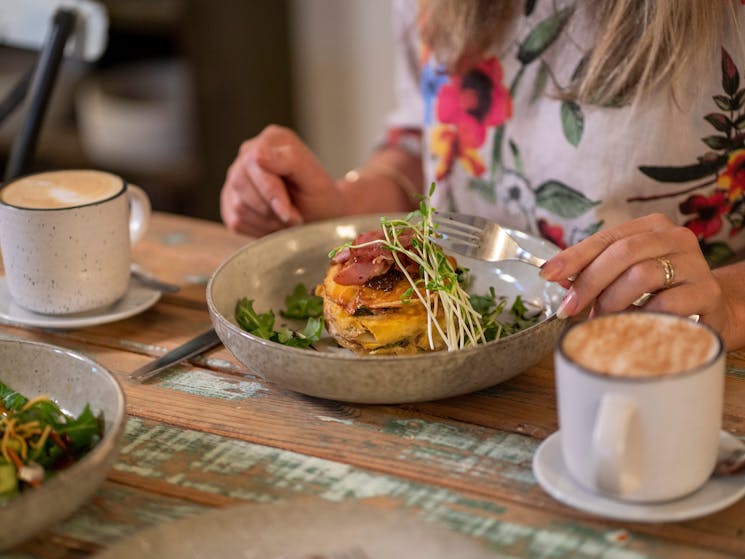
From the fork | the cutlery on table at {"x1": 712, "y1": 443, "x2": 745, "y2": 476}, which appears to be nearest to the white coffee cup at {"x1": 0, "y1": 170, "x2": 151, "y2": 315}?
the fork

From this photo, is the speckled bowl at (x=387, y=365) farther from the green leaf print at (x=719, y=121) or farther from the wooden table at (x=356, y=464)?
the green leaf print at (x=719, y=121)

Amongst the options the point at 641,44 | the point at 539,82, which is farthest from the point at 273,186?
the point at 641,44

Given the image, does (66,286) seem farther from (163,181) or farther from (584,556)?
Answer: (163,181)

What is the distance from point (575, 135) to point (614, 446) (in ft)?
2.53

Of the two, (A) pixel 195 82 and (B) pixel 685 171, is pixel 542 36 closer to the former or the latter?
(B) pixel 685 171

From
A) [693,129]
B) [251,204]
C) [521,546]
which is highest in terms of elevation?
[693,129]

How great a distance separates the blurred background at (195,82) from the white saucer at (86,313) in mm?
2223

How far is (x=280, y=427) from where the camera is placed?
1.04m

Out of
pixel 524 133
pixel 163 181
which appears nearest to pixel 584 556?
pixel 524 133

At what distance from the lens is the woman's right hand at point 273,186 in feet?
4.96

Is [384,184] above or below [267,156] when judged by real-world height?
below

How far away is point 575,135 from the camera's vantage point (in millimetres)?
1470

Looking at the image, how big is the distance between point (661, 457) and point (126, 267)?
811 millimetres

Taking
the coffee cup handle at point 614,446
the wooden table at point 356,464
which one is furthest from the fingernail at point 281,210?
the coffee cup handle at point 614,446
